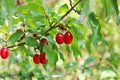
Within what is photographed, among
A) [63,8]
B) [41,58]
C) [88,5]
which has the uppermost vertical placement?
[63,8]

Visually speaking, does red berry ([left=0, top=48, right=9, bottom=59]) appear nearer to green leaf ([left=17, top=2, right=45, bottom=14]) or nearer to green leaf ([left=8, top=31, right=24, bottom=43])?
green leaf ([left=8, top=31, right=24, bottom=43])

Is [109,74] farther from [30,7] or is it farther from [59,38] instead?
[30,7]

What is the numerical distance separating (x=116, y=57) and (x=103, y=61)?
200mm

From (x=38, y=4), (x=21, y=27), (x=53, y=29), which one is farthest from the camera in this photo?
(x=21, y=27)

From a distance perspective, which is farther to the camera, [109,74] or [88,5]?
[109,74]

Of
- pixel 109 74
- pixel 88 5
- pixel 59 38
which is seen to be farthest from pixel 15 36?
pixel 109 74

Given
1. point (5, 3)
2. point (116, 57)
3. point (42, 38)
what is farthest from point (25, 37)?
point (116, 57)

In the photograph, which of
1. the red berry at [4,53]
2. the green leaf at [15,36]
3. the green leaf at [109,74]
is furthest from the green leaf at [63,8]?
the green leaf at [109,74]

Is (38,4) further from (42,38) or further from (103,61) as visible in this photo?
(103,61)

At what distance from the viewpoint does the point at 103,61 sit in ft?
8.66

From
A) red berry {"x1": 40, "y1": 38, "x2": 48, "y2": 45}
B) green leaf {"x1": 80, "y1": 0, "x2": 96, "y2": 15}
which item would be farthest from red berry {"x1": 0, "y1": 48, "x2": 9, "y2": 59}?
green leaf {"x1": 80, "y1": 0, "x2": 96, "y2": 15}

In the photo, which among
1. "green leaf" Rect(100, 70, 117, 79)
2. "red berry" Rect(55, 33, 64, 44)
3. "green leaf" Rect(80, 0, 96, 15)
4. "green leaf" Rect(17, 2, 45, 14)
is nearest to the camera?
"green leaf" Rect(80, 0, 96, 15)

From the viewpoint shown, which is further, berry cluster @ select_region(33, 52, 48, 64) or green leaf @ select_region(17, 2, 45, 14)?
berry cluster @ select_region(33, 52, 48, 64)

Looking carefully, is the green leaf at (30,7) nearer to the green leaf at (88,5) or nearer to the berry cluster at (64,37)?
the berry cluster at (64,37)
